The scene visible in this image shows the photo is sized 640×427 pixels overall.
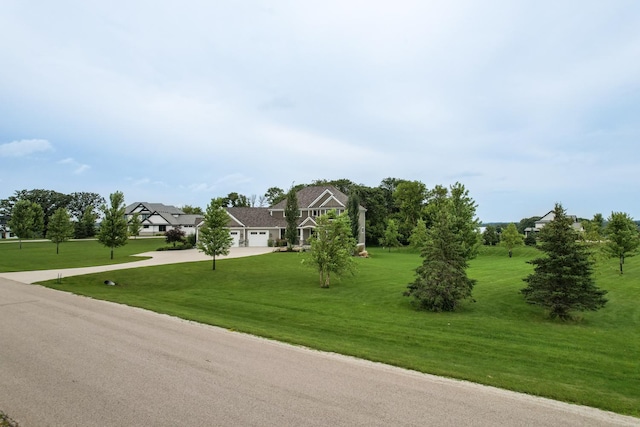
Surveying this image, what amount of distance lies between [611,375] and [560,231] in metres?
8.31

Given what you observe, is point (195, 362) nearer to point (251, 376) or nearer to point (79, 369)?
point (251, 376)

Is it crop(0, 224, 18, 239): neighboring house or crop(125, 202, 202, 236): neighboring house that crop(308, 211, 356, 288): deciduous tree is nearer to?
crop(125, 202, 202, 236): neighboring house

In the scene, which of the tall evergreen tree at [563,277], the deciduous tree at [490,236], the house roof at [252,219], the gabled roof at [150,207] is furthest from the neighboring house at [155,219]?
the tall evergreen tree at [563,277]

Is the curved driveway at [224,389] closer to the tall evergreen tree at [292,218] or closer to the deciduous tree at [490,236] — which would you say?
the tall evergreen tree at [292,218]

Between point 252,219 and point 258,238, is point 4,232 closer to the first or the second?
point 252,219

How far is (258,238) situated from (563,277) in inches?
1599

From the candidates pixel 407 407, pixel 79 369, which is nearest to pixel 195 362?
pixel 79 369

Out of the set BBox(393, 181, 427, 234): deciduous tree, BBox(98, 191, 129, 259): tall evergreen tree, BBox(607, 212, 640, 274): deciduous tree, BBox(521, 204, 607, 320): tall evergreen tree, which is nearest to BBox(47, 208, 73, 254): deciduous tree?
BBox(98, 191, 129, 259): tall evergreen tree

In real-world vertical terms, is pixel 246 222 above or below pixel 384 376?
above

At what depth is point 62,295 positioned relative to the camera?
16.7 meters

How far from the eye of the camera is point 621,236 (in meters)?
25.4

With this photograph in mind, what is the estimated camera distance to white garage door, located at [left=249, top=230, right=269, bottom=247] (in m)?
51.0

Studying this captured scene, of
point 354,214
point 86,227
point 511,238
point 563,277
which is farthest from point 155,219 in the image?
point 563,277

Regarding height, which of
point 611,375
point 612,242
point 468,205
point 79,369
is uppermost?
point 468,205
